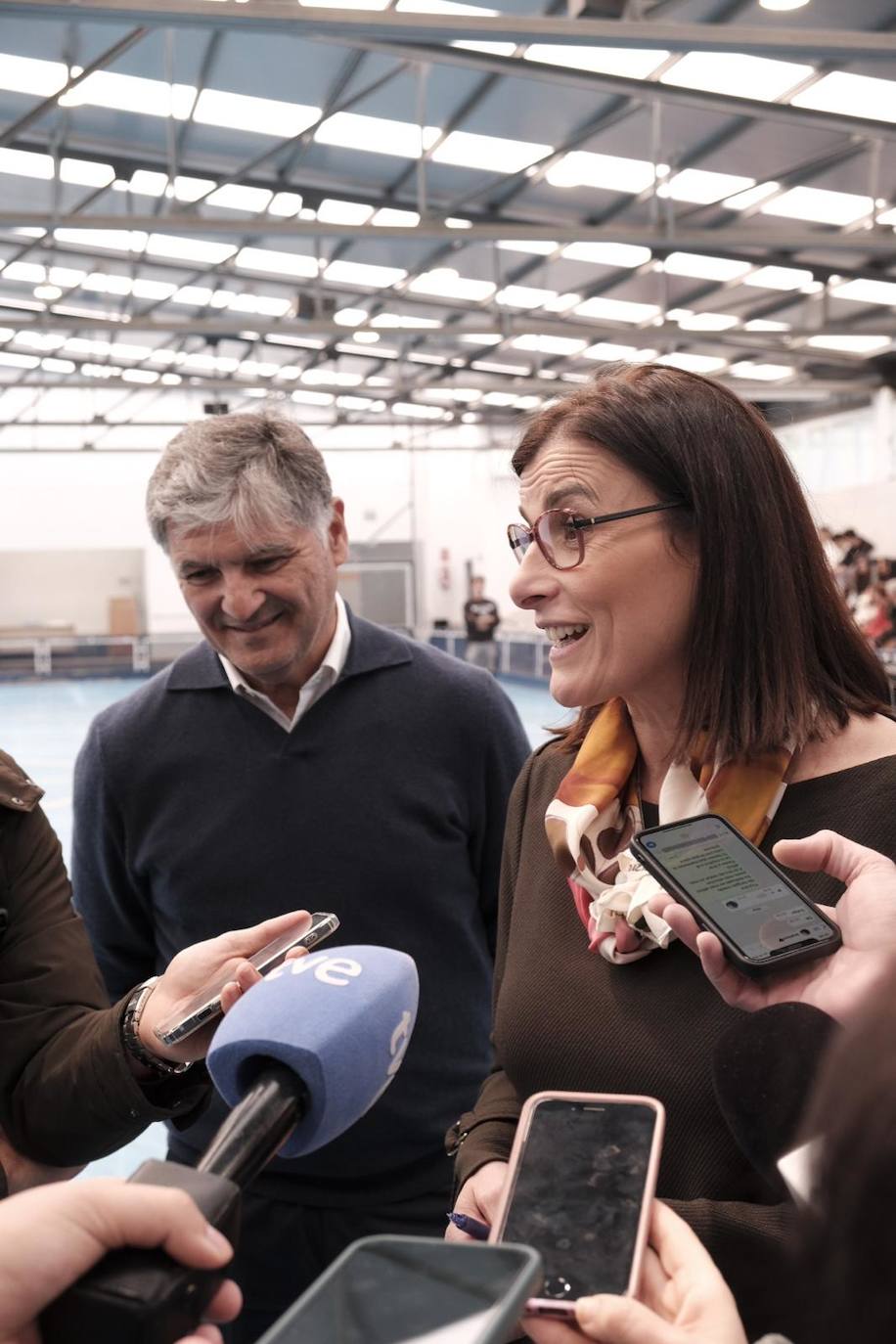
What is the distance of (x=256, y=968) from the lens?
3.94 feet

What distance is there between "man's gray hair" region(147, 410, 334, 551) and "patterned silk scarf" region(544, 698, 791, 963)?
68cm

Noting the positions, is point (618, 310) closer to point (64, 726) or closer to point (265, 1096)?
point (64, 726)

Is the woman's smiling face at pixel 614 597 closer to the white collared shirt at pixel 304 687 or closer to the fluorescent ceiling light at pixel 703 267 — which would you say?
the white collared shirt at pixel 304 687

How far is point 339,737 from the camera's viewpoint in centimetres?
218

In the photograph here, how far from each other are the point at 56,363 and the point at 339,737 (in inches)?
825

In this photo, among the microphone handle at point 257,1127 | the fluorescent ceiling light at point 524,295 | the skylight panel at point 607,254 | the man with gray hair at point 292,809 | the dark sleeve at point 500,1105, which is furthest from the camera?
the fluorescent ceiling light at point 524,295

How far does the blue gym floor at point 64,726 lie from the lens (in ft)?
13.3

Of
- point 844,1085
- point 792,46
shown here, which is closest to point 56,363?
point 792,46

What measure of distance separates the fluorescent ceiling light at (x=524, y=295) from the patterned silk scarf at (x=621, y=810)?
13272 mm

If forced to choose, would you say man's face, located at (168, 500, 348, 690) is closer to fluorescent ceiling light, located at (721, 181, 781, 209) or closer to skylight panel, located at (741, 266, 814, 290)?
fluorescent ceiling light, located at (721, 181, 781, 209)

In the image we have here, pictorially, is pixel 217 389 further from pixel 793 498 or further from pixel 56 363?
pixel 793 498

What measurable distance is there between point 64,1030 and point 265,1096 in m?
0.73

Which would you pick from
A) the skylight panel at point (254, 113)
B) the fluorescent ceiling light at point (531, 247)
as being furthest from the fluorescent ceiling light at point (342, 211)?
the fluorescent ceiling light at point (531, 247)

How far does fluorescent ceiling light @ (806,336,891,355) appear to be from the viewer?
1568 cm
